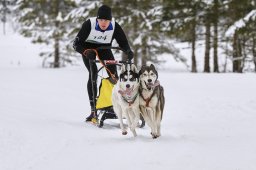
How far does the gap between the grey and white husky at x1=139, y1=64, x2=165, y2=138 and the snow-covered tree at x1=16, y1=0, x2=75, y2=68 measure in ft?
69.7

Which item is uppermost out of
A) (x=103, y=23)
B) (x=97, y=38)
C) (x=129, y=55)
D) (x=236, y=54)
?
(x=103, y=23)

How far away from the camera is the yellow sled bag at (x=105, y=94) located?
23.9 ft

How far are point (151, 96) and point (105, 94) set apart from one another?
1464mm

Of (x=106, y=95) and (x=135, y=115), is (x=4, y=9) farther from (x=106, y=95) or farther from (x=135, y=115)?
(x=135, y=115)

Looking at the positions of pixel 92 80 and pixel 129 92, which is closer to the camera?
pixel 129 92

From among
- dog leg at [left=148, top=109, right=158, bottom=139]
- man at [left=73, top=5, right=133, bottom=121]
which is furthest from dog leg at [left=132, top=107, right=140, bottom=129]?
man at [left=73, top=5, right=133, bottom=121]

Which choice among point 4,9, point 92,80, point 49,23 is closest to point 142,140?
point 92,80

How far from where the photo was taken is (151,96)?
6094 mm

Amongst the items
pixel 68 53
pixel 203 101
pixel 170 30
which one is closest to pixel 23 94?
pixel 203 101

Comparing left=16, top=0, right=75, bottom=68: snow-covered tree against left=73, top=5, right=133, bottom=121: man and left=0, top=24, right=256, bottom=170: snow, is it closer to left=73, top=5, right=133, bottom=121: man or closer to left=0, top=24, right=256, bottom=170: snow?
left=0, top=24, right=256, bottom=170: snow

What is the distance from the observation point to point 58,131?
6.48 metres

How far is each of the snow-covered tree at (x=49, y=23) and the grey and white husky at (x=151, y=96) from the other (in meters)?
21.3

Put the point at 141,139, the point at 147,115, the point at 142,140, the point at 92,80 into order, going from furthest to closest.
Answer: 1. the point at 92,80
2. the point at 147,115
3. the point at 141,139
4. the point at 142,140

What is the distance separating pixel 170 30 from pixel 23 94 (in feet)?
35.1
